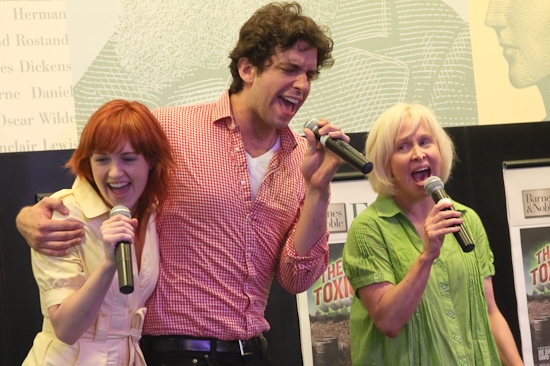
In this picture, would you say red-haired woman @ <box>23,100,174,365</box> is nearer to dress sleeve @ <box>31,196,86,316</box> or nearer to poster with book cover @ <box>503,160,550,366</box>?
dress sleeve @ <box>31,196,86,316</box>

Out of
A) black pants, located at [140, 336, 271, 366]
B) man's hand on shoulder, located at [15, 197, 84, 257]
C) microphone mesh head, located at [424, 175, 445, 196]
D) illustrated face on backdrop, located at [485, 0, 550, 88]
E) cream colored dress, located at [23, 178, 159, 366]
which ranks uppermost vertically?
illustrated face on backdrop, located at [485, 0, 550, 88]

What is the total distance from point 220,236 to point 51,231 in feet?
1.78

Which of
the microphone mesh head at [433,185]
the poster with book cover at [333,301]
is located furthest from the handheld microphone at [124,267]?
the poster with book cover at [333,301]

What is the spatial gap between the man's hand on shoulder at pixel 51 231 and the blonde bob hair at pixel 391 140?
3.71ft

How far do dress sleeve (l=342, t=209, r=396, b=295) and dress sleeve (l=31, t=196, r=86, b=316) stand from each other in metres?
0.97

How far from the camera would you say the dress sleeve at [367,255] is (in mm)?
2570

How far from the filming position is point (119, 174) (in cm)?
211

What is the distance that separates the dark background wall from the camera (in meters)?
3.13

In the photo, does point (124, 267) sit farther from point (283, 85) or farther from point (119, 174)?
point (283, 85)

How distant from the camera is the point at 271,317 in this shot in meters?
3.40

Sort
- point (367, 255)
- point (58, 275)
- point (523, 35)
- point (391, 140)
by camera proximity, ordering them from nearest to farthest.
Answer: point (58, 275), point (367, 255), point (391, 140), point (523, 35)

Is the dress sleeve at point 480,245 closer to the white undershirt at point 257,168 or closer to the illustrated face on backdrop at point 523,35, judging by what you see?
the white undershirt at point 257,168

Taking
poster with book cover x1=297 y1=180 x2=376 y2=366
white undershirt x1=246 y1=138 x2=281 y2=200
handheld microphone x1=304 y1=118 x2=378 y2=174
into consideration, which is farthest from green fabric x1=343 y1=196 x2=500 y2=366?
poster with book cover x1=297 y1=180 x2=376 y2=366

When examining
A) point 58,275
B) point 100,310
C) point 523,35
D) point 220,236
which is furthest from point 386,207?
point 523,35
